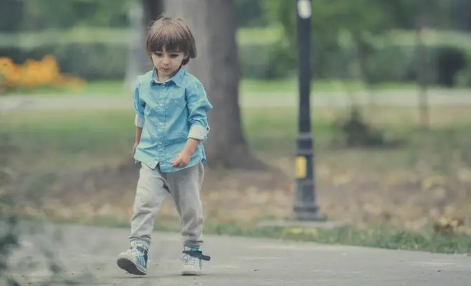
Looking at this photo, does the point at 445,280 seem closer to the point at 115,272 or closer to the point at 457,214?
the point at 115,272

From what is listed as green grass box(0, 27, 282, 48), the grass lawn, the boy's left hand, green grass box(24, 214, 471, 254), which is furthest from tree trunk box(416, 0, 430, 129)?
green grass box(0, 27, 282, 48)

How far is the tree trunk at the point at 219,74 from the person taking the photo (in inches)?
661

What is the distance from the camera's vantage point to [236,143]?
17.2 m

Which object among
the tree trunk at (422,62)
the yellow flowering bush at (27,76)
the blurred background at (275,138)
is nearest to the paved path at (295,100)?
the blurred background at (275,138)

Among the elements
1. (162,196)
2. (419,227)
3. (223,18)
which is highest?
(223,18)

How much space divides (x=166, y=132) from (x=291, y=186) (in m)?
7.66

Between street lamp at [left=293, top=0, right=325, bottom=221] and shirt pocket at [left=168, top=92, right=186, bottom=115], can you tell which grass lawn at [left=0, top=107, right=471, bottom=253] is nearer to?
street lamp at [left=293, top=0, right=325, bottom=221]

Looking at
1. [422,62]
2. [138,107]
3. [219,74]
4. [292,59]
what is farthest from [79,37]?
[138,107]

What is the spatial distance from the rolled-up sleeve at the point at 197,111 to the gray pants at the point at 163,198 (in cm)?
29

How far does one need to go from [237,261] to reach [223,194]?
5.73 meters

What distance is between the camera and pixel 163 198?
8500 millimetres

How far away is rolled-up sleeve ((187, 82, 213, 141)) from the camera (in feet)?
27.2

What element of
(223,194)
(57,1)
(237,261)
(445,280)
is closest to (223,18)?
(223,194)

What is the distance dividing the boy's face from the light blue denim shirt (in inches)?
2.9
